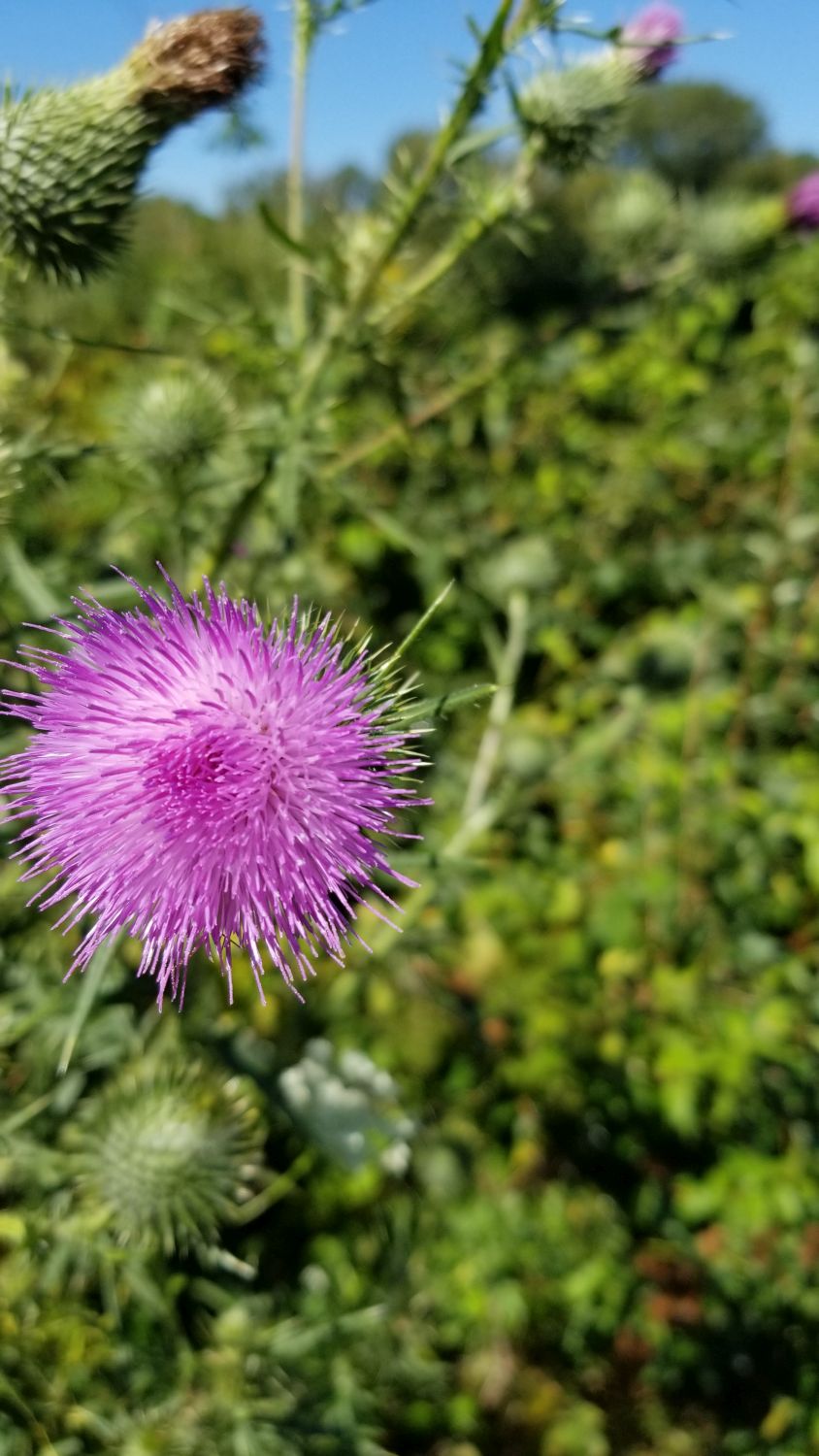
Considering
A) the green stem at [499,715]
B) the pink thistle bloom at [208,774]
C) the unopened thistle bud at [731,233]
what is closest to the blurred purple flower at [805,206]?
the unopened thistle bud at [731,233]

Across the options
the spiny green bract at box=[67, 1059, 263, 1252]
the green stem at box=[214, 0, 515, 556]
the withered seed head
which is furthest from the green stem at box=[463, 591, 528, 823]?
the withered seed head

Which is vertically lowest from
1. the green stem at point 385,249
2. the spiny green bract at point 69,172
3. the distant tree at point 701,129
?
the green stem at point 385,249

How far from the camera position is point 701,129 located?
19391mm

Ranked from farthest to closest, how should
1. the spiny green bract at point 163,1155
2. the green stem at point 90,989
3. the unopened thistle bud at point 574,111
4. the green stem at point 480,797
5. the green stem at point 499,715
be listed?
1. the green stem at point 499,715
2. the green stem at point 480,797
3. the unopened thistle bud at point 574,111
4. the spiny green bract at point 163,1155
5. the green stem at point 90,989

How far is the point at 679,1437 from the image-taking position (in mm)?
2680

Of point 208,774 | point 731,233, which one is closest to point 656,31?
point 731,233

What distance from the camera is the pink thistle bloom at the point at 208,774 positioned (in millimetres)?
1358

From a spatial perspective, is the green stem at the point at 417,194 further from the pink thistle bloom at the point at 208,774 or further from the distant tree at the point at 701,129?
the distant tree at the point at 701,129

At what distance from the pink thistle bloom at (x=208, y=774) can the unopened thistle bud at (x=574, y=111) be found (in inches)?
58.8

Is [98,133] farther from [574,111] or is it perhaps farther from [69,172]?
[574,111]

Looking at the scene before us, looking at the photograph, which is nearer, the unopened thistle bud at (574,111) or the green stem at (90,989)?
the green stem at (90,989)

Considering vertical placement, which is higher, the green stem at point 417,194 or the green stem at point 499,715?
the green stem at point 417,194

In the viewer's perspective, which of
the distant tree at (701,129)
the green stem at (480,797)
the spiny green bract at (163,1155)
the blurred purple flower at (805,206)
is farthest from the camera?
the distant tree at (701,129)

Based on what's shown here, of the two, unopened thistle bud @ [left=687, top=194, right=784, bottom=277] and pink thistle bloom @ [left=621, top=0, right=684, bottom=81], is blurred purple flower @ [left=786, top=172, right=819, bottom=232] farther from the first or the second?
pink thistle bloom @ [left=621, top=0, right=684, bottom=81]
